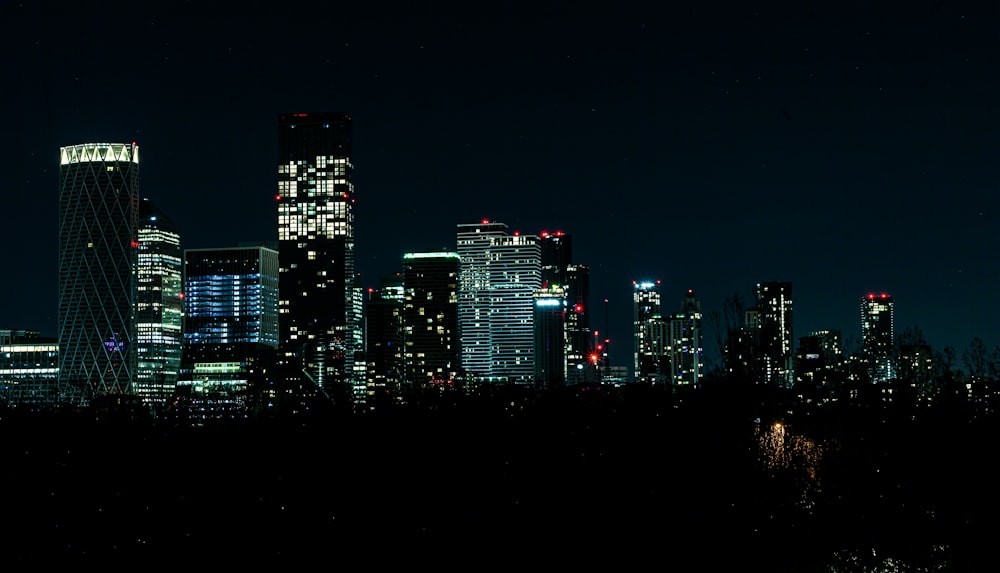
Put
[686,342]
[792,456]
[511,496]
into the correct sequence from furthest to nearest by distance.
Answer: [686,342] < [792,456] < [511,496]

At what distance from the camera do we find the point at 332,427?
37.0 metres

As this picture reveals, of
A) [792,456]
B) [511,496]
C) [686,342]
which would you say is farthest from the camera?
[686,342]

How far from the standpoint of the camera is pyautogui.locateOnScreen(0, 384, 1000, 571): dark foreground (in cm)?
3100

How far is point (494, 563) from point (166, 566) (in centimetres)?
871

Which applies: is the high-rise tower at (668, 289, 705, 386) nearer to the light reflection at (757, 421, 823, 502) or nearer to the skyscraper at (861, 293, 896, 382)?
the skyscraper at (861, 293, 896, 382)

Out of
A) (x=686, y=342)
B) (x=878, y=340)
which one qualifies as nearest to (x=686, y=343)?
(x=686, y=342)

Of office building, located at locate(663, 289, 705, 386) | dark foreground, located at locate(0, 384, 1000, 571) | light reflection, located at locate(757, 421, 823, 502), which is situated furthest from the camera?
office building, located at locate(663, 289, 705, 386)

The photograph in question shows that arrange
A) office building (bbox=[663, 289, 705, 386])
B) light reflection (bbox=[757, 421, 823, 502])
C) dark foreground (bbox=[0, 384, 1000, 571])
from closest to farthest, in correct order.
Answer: dark foreground (bbox=[0, 384, 1000, 571]) < light reflection (bbox=[757, 421, 823, 502]) < office building (bbox=[663, 289, 705, 386])

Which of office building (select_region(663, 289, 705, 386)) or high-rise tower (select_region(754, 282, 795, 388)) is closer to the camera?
high-rise tower (select_region(754, 282, 795, 388))

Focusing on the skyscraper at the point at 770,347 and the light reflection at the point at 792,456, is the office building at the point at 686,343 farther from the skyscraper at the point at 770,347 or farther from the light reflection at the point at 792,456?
the light reflection at the point at 792,456

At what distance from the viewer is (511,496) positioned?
34344mm

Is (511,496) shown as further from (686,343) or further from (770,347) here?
(686,343)

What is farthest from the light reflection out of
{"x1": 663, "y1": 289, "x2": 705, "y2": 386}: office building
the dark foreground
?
{"x1": 663, "y1": 289, "x2": 705, "y2": 386}: office building

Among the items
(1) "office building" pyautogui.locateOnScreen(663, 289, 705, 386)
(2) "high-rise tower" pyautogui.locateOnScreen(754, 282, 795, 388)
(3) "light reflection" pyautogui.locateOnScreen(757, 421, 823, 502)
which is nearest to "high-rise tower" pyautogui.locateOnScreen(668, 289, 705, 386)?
(1) "office building" pyautogui.locateOnScreen(663, 289, 705, 386)
